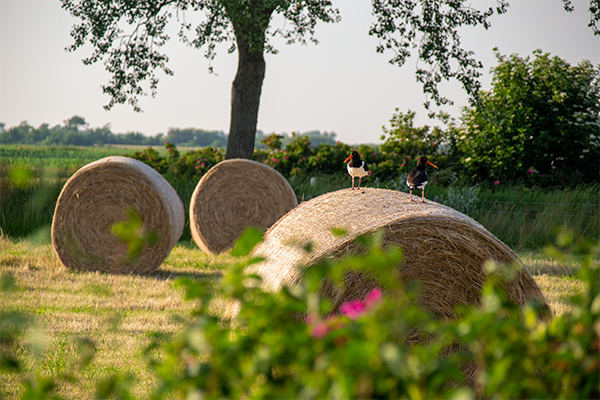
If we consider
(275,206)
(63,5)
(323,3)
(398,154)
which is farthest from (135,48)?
(398,154)

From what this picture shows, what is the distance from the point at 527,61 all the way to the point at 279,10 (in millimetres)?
7027

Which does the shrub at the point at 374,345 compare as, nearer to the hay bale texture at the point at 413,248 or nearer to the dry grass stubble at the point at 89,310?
the dry grass stubble at the point at 89,310

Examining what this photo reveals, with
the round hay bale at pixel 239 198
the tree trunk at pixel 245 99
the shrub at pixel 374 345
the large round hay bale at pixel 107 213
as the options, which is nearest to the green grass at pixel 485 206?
the round hay bale at pixel 239 198

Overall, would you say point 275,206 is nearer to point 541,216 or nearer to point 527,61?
point 541,216

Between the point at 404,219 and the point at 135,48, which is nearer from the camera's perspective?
the point at 404,219

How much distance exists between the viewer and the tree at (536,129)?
13.9m

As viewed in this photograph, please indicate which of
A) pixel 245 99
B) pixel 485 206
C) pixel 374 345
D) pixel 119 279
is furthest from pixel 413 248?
pixel 245 99

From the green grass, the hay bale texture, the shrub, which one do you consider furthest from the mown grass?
the green grass

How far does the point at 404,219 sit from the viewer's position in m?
4.08

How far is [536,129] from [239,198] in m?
7.96

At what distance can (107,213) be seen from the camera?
27.1ft

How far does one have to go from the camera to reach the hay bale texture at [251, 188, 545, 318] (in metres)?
4.07

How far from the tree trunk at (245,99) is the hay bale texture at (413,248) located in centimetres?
845

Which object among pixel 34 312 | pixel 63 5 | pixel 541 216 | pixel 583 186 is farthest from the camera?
pixel 583 186
